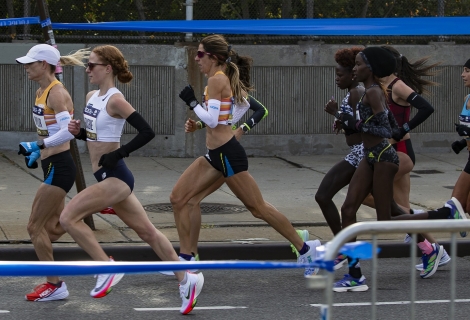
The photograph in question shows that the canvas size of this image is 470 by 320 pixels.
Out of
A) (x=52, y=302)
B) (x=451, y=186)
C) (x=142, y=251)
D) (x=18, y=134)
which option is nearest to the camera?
(x=52, y=302)

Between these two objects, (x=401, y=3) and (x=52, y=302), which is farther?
(x=401, y=3)

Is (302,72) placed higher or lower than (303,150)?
higher

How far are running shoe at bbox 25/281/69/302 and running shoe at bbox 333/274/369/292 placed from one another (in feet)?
6.75

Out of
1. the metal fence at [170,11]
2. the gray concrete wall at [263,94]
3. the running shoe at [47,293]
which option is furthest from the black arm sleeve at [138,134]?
the metal fence at [170,11]

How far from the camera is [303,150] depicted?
1456 centimetres

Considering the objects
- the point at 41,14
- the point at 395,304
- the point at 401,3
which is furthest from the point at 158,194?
the point at 401,3

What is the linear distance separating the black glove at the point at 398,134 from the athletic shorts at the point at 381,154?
1.32 ft

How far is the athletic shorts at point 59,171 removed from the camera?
21.2ft

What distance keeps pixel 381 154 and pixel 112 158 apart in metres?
2.05

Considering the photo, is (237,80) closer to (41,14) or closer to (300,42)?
(41,14)

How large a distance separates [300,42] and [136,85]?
274 centimetres

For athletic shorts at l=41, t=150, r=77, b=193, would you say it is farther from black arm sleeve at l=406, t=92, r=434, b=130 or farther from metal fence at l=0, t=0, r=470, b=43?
metal fence at l=0, t=0, r=470, b=43

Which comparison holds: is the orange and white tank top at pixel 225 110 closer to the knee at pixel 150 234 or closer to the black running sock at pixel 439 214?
the knee at pixel 150 234

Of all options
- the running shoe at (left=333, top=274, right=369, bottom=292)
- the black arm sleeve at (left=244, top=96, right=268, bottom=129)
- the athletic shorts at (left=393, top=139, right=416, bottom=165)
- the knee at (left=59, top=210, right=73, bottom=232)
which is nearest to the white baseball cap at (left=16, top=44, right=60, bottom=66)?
the knee at (left=59, top=210, right=73, bottom=232)
